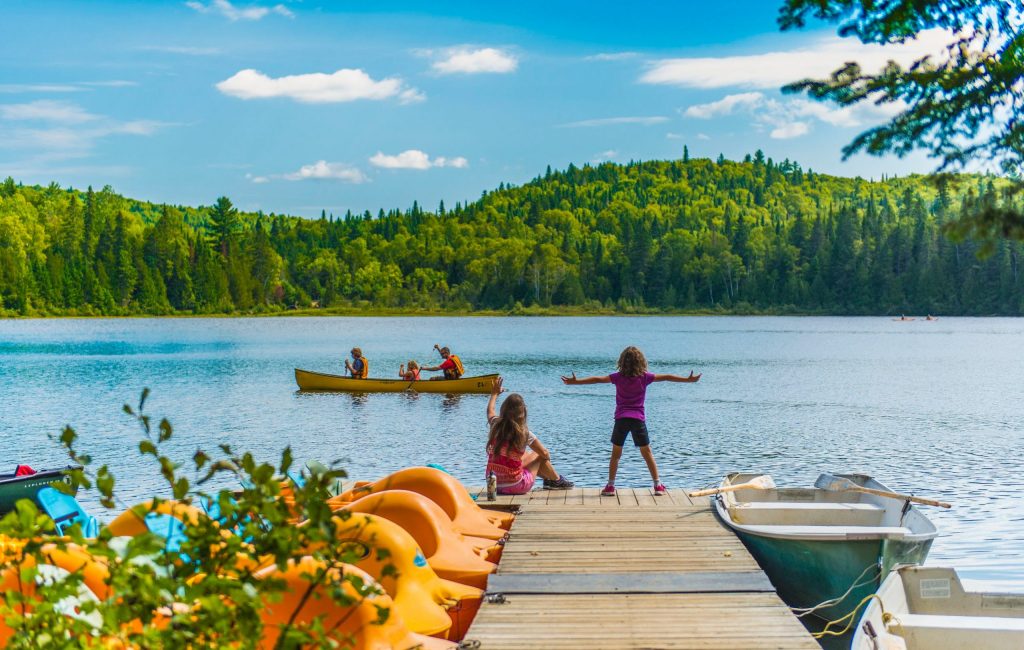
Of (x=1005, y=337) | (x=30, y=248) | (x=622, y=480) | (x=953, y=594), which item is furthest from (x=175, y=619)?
(x=30, y=248)

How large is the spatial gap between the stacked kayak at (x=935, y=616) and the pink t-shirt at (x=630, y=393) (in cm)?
409

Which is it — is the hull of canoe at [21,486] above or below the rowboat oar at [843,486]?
A: below

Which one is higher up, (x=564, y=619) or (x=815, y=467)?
(x=564, y=619)

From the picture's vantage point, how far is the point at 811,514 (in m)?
10.3

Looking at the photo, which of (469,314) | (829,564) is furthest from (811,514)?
(469,314)

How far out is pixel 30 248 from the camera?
145 meters

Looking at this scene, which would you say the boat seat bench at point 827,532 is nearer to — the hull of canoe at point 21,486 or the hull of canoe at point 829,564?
the hull of canoe at point 829,564

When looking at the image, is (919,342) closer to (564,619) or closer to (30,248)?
(564,619)

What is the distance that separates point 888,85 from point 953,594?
470cm

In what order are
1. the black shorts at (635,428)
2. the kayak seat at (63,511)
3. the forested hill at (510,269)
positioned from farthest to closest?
the forested hill at (510,269) → the black shorts at (635,428) → the kayak seat at (63,511)

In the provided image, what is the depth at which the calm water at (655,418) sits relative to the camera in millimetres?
18609

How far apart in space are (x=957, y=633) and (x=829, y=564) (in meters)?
2.12

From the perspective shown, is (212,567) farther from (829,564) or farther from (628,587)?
(829,564)

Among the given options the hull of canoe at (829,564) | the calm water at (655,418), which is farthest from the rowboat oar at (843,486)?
the hull of canoe at (829,564)
